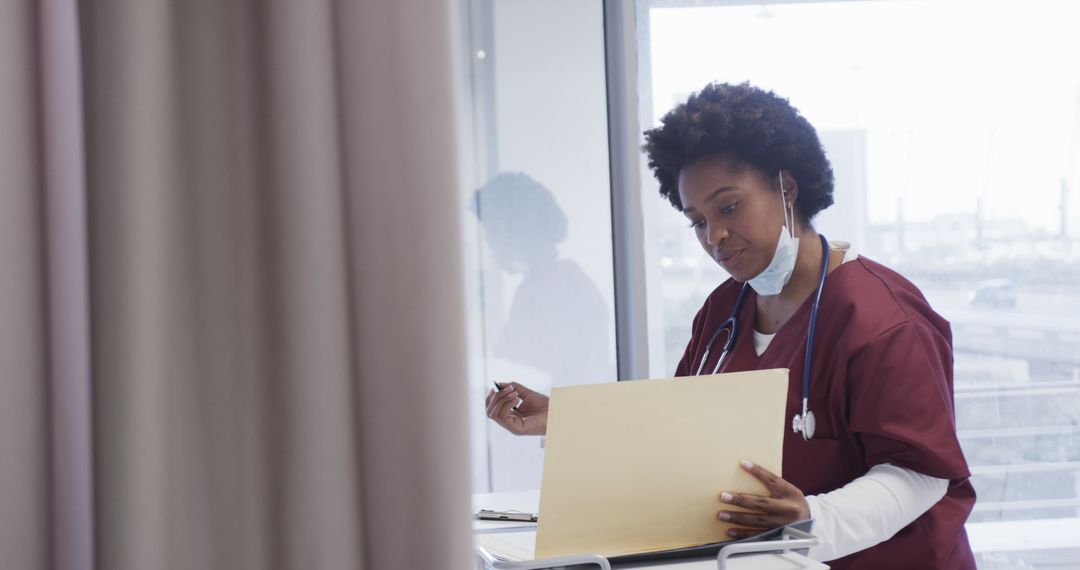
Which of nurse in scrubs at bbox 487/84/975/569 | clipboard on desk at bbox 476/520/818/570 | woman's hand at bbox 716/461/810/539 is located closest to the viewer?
clipboard on desk at bbox 476/520/818/570

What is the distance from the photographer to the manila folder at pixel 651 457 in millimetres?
979

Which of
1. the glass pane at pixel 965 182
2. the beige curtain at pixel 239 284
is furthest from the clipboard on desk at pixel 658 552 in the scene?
the glass pane at pixel 965 182

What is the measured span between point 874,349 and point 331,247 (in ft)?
3.33

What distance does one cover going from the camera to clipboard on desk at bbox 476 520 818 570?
3.12 ft

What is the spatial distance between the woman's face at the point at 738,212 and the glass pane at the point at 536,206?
1.11 m

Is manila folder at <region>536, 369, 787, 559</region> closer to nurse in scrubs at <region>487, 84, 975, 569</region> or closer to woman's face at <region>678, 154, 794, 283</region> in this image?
nurse in scrubs at <region>487, 84, 975, 569</region>

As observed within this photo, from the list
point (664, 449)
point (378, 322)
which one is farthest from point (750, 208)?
point (378, 322)

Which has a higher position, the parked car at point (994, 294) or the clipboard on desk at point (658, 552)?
the parked car at point (994, 294)

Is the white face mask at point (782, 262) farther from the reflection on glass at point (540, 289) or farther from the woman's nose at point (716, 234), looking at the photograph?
the reflection on glass at point (540, 289)

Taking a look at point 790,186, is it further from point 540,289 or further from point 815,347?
point 540,289

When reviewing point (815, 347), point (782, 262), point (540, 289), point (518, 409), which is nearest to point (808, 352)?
point (815, 347)

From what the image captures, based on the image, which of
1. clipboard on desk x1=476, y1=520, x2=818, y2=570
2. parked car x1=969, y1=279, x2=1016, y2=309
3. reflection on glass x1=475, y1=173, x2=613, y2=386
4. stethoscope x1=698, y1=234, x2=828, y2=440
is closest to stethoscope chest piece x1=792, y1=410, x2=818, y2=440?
stethoscope x1=698, y1=234, x2=828, y2=440

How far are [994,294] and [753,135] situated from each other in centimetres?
170

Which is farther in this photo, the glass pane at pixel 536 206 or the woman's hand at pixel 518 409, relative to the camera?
the glass pane at pixel 536 206
